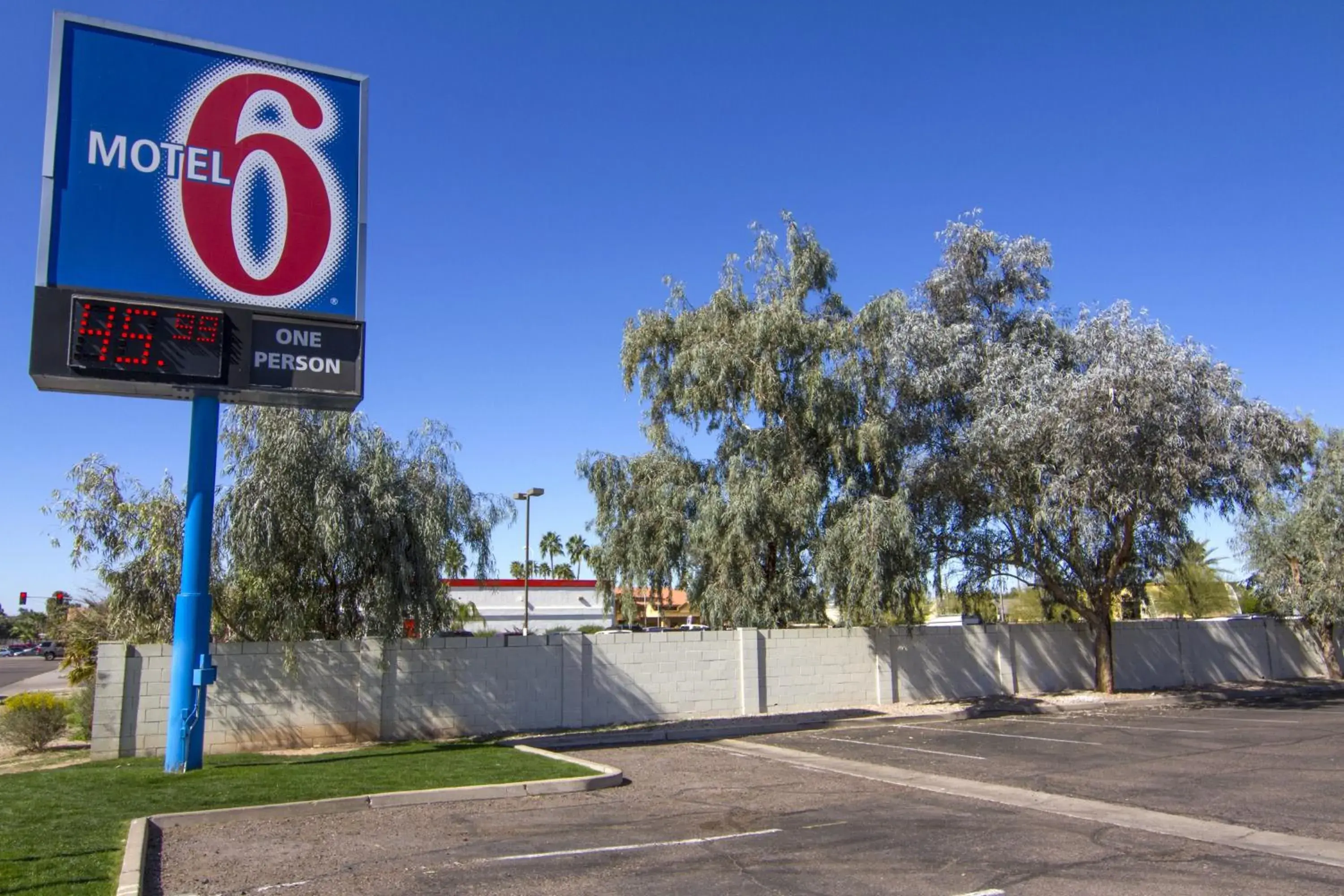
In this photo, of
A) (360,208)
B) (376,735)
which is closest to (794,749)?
(376,735)

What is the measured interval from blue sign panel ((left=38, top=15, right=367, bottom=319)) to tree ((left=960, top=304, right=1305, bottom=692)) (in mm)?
15853

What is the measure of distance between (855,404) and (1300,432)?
35.5 feet

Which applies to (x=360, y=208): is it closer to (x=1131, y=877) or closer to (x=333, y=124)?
(x=333, y=124)

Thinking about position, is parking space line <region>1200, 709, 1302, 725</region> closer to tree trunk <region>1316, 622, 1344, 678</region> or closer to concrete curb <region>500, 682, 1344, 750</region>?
concrete curb <region>500, 682, 1344, 750</region>

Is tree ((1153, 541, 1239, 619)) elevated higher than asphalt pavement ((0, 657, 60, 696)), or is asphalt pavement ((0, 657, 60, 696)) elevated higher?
tree ((1153, 541, 1239, 619))

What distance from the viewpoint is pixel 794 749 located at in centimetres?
1745

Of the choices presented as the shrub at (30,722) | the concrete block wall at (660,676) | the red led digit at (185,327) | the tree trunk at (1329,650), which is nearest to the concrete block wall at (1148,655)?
the tree trunk at (1329,650)

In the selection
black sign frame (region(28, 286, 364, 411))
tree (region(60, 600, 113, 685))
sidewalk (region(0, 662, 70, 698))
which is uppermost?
black sign frame (region(28, 286, 364, 411))

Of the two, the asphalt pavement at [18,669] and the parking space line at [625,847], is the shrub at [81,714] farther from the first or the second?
the asphalt pavement at [18,669]

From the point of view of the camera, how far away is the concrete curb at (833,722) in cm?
1881

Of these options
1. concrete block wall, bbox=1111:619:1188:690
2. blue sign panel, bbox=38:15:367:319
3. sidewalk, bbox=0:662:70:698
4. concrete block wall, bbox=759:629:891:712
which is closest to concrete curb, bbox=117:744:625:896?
blue sign panel, bbox=38:15:367:319

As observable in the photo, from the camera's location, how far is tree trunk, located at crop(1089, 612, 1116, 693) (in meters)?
27.3

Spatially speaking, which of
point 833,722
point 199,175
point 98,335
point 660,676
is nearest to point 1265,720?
point 833,722

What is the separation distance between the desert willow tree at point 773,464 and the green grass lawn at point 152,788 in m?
10.1
